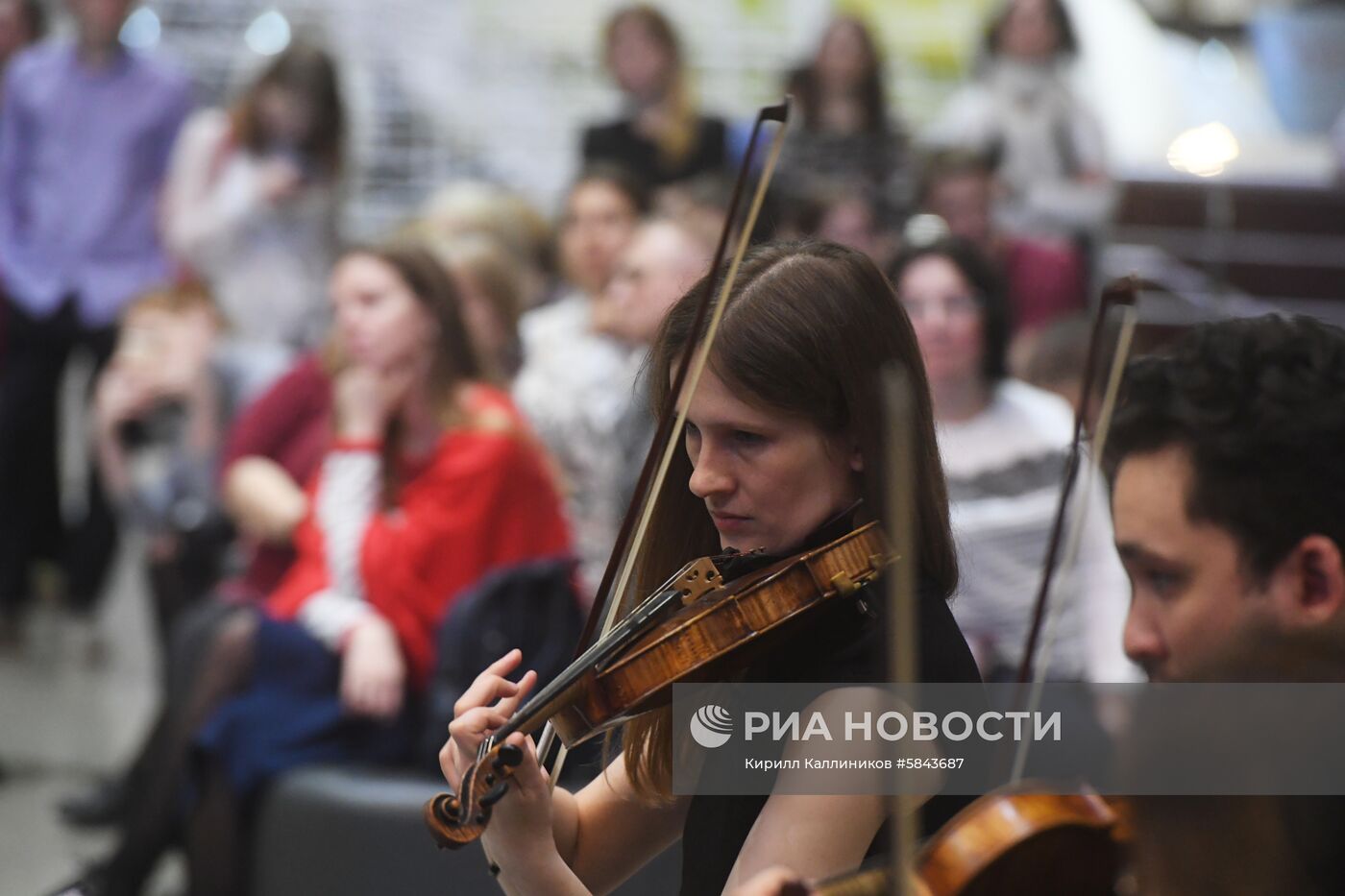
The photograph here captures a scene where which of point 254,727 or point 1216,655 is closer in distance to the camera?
point 1216,655

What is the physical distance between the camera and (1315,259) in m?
5.29

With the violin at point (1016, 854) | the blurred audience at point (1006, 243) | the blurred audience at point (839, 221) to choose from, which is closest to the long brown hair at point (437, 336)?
the blurred audience at point (839, 221)

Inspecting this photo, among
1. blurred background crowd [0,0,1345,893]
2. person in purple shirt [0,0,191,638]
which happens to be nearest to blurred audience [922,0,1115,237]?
blurred background crowd [0,0,1345,893]

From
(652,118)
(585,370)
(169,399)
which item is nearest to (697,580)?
(585,370)

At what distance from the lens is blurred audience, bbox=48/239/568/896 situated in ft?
9.31

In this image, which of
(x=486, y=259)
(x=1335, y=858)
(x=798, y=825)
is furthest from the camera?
(x=486, y=259)

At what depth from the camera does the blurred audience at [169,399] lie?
4051 mm

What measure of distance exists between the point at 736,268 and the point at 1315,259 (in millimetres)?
4486

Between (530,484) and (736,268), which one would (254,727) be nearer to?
(530,484)

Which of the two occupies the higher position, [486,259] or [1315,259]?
[486,259]

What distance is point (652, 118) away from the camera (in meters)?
4.61

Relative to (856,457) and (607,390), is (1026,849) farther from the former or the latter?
(607,390)

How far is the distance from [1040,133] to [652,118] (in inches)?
42.9

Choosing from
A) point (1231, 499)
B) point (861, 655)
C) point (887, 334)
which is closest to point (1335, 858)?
point (1231, 499)
